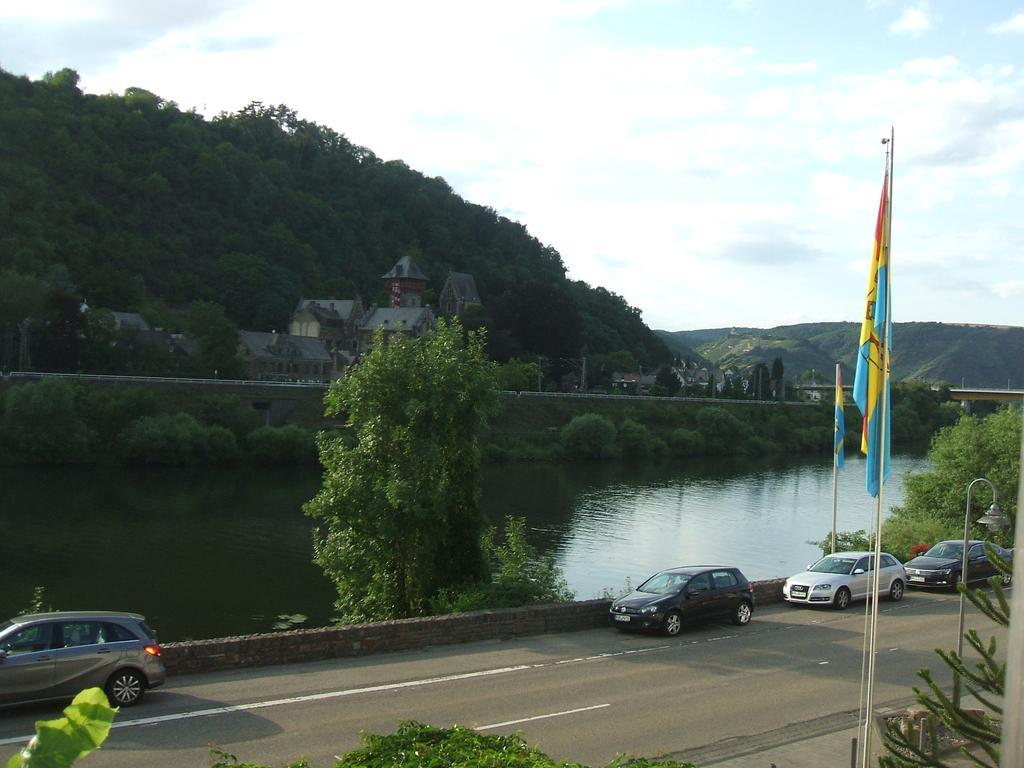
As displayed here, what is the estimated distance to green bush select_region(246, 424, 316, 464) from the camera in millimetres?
72875

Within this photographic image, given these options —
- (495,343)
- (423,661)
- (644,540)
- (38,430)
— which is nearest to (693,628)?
(423,661)

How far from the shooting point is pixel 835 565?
25516 millimetres

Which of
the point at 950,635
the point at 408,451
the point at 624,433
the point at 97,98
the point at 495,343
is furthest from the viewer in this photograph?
the point at 97,98

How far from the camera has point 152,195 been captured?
149375 millimetres

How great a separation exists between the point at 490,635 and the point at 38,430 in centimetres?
5432

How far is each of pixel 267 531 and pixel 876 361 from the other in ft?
120

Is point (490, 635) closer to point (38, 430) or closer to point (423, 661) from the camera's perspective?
point (423, 661)

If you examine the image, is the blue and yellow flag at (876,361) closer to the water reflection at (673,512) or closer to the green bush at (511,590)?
the green bush at (511,590)

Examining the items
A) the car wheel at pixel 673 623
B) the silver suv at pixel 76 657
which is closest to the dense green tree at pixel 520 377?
the car wheel at pixel 673 623

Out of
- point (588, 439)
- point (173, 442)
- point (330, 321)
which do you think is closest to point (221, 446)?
point (173, 442)

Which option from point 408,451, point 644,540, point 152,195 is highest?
point 152,195

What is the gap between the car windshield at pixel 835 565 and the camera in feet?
83.1

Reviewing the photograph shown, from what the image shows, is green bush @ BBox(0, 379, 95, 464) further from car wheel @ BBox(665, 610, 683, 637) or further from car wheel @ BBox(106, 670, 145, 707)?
car wheel @ BBox(106, 670, 145, 707)

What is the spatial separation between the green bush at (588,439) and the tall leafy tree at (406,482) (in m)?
61.0
